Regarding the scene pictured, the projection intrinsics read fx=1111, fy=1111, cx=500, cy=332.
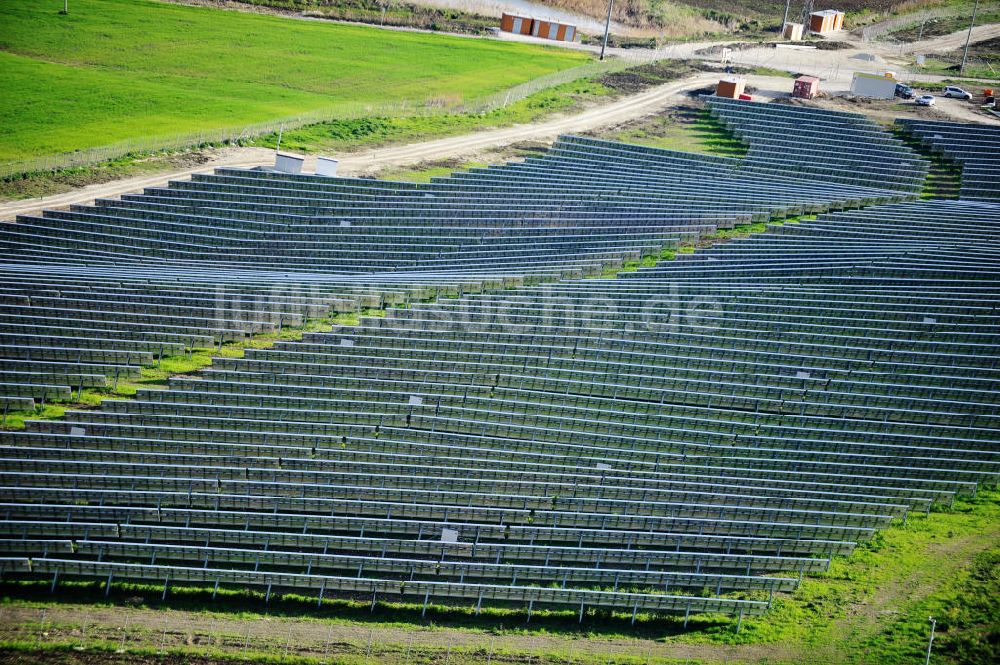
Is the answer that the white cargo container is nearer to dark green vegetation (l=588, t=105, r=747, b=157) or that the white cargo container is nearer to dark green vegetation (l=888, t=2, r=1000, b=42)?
dark green vegetation (l=588, t=105, r=747, b=157)

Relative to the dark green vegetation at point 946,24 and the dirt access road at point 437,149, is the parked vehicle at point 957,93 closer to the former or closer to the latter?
the dirt access road at point 437,149

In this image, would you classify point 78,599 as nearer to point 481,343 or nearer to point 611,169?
point 481,343

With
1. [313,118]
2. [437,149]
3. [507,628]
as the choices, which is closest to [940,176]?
[437,149]

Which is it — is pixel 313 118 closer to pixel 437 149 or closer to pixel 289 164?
pixel 437 149

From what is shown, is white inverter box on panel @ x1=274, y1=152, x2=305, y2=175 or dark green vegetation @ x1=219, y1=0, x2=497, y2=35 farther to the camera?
dark green vegetation @ x1=219, y1=0, x2=497, y2=35

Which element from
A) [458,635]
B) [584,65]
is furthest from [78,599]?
[584,65]

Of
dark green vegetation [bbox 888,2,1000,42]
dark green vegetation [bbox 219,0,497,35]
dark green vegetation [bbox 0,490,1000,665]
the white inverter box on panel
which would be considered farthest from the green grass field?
dark green vegetation [bbox 0,490,1000,665]

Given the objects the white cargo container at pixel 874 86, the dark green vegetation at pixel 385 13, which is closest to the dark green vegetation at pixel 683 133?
the white cargo container at pixel 874 86
